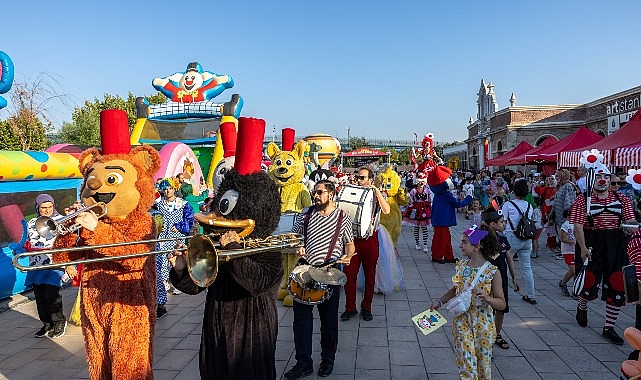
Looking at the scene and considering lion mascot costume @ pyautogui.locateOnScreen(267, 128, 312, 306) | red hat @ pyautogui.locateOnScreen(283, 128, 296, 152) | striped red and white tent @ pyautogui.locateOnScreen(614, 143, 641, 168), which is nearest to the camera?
lion mascot costume @ pyautogui.locateOnScreen(267, 128, 312, 306)

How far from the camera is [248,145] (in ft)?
9.29

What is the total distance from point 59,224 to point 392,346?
3310 mm

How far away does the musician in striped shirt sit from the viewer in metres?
4.40

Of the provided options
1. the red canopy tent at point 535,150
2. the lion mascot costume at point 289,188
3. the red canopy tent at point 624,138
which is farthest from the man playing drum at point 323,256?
the red canopy tent at point 535,150

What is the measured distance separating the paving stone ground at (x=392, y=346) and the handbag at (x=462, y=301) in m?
1.05

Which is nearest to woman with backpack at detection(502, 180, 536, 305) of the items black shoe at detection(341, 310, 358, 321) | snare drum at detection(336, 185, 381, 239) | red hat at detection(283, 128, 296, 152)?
snare drum at detection(336, 185, 381, 239)

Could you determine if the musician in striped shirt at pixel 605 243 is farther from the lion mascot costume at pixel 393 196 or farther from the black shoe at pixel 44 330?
the black shoe at pixel 44 330

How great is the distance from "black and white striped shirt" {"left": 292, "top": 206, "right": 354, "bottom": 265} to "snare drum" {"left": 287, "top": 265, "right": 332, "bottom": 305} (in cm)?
21

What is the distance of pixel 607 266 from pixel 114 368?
15.8 ft

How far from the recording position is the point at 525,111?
29.6 metres

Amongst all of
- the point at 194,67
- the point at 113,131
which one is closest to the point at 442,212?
the point at 113,131

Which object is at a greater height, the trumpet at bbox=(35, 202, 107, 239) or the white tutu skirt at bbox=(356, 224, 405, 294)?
the trumpet at bbox=(35, 202, 107, 239)

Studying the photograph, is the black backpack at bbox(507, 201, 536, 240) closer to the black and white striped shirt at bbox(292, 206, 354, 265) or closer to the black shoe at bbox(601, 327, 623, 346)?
the black shoe at bbox(601, 327, 623, 346)

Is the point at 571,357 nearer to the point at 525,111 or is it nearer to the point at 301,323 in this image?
the point at 301,323
